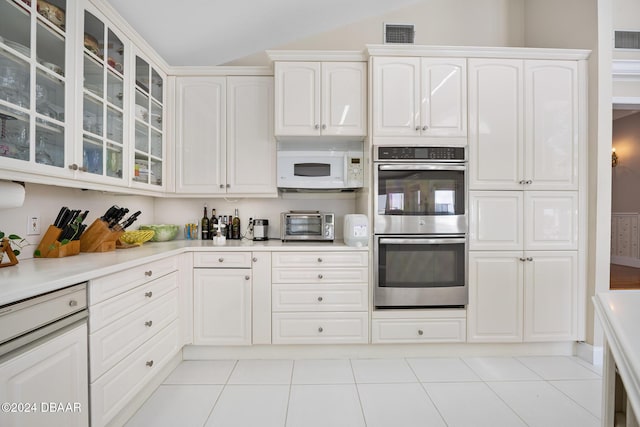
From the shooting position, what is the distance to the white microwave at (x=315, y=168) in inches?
101

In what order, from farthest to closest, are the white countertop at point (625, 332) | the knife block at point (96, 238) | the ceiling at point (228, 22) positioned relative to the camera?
the ceiling at point (228, 22) < the knife block at point (96, 238) < the white countertop at point (625, 332)

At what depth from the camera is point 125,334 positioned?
1540 mm

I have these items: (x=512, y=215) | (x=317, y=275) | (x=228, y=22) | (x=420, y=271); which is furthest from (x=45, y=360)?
(x=512, y=215)

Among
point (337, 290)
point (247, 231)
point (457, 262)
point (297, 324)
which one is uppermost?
point (247, 231)

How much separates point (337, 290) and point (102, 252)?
1.59 metres

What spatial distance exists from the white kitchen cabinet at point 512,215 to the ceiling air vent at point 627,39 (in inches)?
64.6

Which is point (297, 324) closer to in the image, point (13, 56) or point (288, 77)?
point (288, 77)

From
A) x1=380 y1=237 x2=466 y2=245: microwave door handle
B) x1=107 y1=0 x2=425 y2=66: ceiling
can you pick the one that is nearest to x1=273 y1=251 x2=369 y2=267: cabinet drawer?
x1=380 y1=237 x2=466 y2=245: microwave door handle

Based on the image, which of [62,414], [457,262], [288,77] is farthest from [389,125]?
[62,414]

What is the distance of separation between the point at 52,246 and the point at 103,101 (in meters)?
0.88

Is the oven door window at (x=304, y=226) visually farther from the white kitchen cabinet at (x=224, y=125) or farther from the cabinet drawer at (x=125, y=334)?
the cabinet drawer at (x=125, y=334)

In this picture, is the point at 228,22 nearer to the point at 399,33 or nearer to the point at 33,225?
the point at 399,33

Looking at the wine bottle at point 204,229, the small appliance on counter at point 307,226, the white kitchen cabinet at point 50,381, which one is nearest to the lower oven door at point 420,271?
the small appliance on counter at point 307,226

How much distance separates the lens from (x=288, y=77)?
7.90 ft
